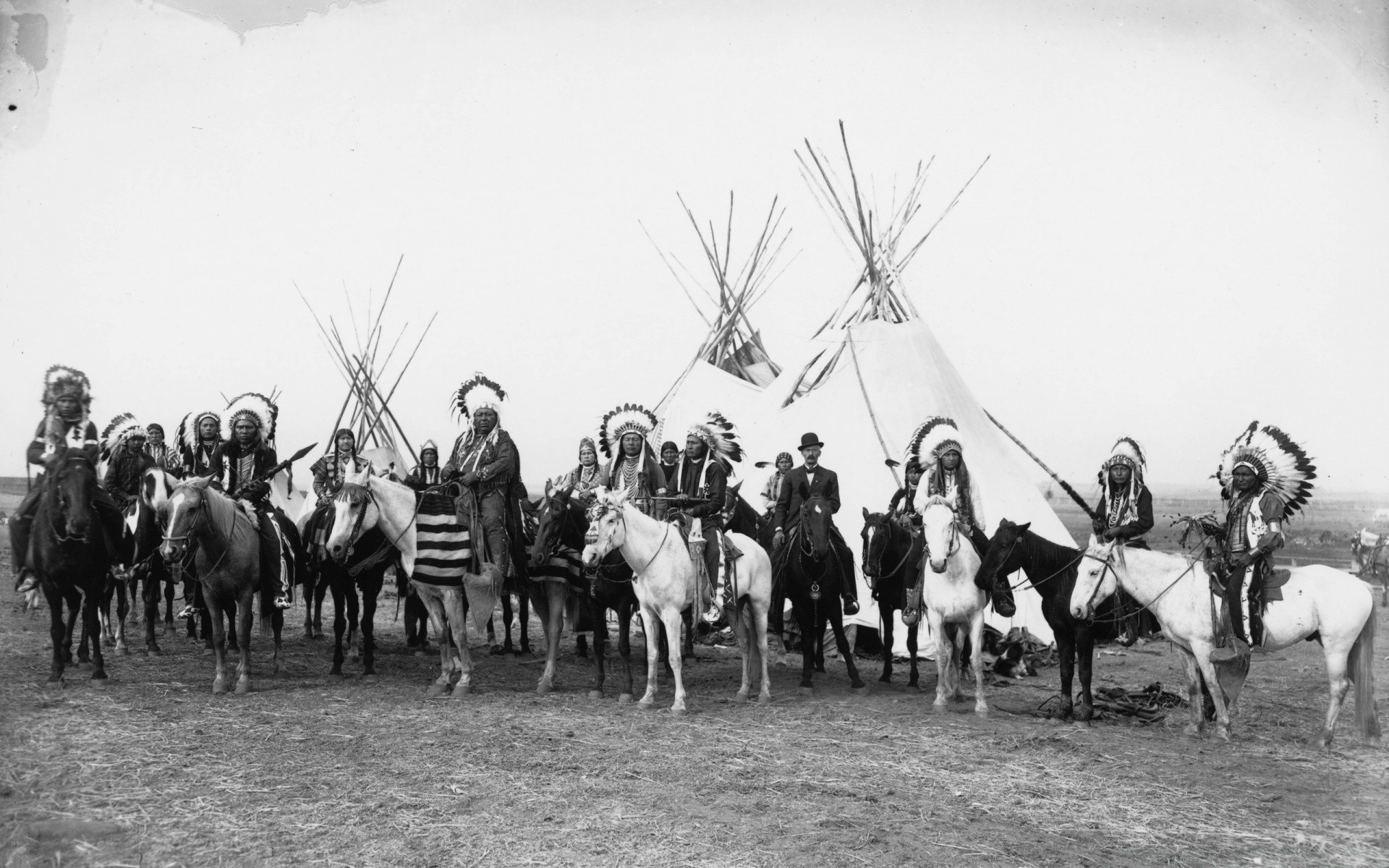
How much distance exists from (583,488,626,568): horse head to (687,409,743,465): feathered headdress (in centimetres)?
179

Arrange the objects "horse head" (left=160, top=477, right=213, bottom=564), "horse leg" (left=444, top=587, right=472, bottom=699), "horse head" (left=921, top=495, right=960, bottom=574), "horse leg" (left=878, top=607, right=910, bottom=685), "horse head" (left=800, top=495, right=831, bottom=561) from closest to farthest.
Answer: "horse head" (left=160, top=477, right=213, bottom=564)
"horse head" (left=921, top=495, right=960, bottom=574)
"horse leg" (left=444, top=587, right=472, bottom=699)
"horse head" (left=800, top=495, right=831, bottom=561)
"horse leg" (left=878, top=607, right=910, bottom=685)

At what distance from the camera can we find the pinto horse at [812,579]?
8938 millimetres

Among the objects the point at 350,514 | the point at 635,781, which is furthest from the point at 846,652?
the point at 350,514

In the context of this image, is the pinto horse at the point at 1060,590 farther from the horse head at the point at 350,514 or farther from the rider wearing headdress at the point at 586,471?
the horse head at the point at 350,514

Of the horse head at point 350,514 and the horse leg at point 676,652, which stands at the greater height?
the horse head at point 350,514

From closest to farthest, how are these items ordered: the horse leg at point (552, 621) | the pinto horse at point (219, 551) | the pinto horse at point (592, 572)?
the pinto horse at point (219, 551), the pinto horse at point (592, 572), the horse leg at point (552, 621)

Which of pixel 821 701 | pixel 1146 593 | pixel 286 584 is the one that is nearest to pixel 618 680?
pixel 821 701

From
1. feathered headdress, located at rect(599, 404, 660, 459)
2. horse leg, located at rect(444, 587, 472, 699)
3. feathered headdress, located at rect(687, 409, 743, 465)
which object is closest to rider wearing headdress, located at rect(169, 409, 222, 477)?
horse leg, located at rect(444, 587, 472, 699)

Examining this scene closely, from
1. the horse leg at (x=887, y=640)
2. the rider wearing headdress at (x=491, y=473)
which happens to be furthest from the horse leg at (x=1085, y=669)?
the rider wearing headdress at (x=491, y=473)

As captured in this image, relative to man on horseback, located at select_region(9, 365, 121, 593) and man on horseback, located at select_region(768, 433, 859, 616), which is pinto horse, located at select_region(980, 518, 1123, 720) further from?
man on horseback, located at select_region(9, 365, 121, 593)

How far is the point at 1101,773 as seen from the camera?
19.9ft

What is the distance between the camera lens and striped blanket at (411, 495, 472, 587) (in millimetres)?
8055

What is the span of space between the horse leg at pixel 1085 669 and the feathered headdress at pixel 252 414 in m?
6.94

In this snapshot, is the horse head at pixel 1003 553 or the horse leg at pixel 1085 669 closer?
the horse leg at pixel 1085 669
